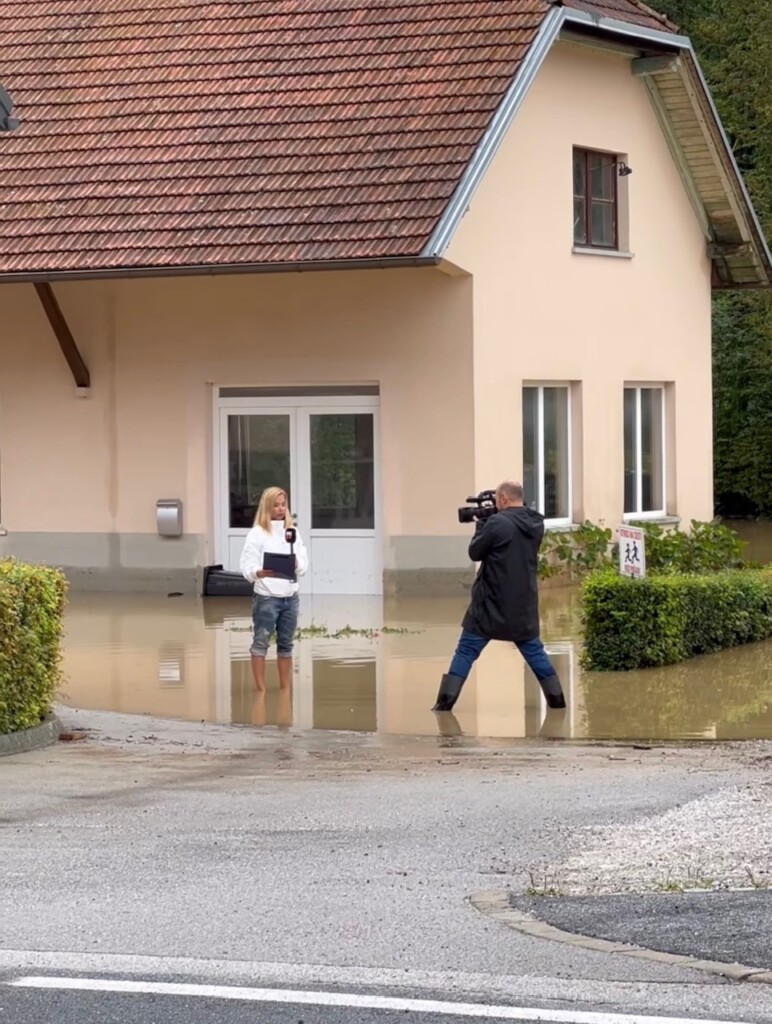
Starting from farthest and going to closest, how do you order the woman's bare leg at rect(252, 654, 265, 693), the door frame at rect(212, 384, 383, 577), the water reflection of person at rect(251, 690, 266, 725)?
the door frame at rect(212, 384, 383, 577), the woman's bare leg at rect(252, 654, 265, 693), the water reflection of person at rect(251, 690, 266, 725)

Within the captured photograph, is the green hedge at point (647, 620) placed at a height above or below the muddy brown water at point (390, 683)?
above

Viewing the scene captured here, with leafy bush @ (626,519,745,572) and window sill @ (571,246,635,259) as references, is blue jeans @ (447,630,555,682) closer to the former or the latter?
leafy bush @ (626,519,745,572)

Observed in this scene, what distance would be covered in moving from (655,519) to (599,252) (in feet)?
11.6

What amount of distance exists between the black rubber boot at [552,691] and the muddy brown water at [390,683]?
12 cm

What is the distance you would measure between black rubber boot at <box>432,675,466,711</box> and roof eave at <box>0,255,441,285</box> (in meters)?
6.75

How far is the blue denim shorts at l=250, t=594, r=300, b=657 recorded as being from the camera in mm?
15055

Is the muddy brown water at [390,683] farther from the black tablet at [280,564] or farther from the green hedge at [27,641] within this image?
the green hedge at [27,641]

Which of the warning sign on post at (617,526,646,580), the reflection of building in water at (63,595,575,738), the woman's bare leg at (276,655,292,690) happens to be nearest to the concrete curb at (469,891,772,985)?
the reflection of building in water at (63,595,575,738)

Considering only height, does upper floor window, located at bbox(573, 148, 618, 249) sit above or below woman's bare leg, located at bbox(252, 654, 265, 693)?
above

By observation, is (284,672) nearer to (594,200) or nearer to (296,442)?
(296,442)

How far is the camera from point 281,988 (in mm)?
6562

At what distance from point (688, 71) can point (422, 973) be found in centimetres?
1954

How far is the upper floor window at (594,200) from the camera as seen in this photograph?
952 inches

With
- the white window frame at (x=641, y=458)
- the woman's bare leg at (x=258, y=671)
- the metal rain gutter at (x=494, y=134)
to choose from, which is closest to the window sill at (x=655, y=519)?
the white window frame at (x=641, y=458)
